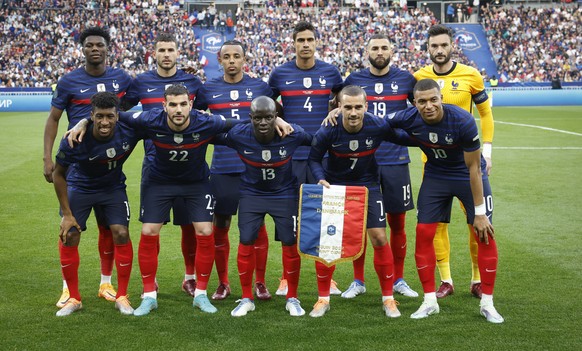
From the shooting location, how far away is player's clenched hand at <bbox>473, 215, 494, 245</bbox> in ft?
19.4

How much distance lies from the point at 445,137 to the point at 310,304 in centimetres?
190

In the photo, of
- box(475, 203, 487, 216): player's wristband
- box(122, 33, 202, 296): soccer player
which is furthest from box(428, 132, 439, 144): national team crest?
box(122, 33, 202, 296): soccer player

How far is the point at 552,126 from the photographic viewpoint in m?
22.4

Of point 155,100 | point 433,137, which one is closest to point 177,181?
point 155,100

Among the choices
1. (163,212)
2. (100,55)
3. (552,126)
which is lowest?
(552,126)

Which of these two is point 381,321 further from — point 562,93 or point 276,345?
point 562,93

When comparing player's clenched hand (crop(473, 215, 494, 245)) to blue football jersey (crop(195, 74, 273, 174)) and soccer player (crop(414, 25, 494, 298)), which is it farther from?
blue football jersey (crop(195, 74, 273, 174))

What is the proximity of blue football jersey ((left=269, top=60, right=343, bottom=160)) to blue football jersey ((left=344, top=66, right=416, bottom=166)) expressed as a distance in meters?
0.36

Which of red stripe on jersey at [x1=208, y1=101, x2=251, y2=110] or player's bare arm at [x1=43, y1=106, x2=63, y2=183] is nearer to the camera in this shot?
player's bare arm at [x1=43, y1=106, x2=63, y2=183]

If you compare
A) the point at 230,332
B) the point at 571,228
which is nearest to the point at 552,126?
the point at 571,228

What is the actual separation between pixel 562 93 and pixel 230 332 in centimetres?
2849

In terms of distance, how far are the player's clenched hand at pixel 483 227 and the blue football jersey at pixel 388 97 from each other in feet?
3.65

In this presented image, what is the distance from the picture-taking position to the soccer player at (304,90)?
688 centimetres

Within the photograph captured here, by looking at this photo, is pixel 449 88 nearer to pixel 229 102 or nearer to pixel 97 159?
pixel 229 102
